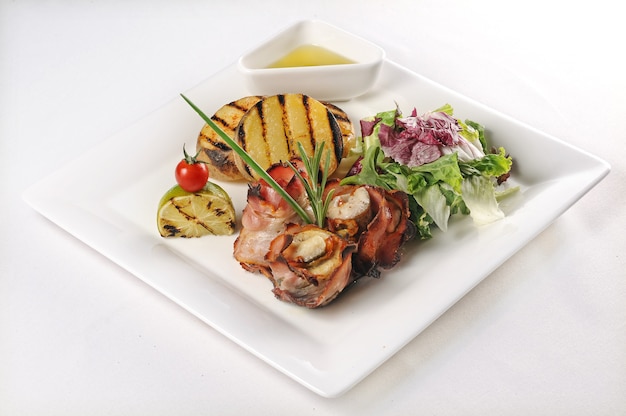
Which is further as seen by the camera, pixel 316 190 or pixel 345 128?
pixel 345 128

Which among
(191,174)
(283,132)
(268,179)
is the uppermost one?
(268,179)

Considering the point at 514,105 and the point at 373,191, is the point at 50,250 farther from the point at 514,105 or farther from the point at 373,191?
the point at 514,105

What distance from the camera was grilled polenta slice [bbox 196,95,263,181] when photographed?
4.18m

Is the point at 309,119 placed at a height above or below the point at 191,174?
above

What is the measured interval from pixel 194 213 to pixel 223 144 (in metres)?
0.53

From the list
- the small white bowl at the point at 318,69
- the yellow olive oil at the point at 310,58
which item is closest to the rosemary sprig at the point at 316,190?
the small white bowl at the point at 318,69

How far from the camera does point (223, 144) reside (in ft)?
13.9

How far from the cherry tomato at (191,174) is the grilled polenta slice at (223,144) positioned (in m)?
0.30

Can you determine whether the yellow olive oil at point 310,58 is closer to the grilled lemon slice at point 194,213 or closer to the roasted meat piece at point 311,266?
the grilled lemon slice at point 194,213

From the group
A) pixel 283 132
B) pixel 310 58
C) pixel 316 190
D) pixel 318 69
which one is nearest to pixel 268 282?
pixel 316 190

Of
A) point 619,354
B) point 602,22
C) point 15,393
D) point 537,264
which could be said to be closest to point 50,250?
point 15,393

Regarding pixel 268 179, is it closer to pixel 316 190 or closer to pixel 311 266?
pixel 316 190

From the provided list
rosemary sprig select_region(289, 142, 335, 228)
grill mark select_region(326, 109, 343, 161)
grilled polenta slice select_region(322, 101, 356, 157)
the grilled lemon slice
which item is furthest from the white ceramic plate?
grill mark select_region(326, 109, 343, 161)

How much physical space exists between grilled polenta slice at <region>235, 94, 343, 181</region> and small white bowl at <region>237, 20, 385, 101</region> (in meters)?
0.46
